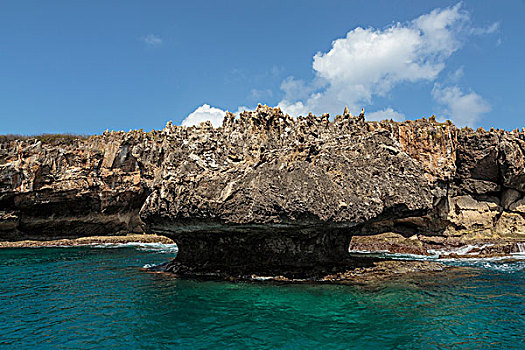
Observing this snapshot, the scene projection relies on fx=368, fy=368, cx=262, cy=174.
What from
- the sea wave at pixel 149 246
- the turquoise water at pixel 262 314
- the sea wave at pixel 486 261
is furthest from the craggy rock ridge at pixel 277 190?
the sea wave at pixel 149 246

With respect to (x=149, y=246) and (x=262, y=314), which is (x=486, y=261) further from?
(x=149, y=246)

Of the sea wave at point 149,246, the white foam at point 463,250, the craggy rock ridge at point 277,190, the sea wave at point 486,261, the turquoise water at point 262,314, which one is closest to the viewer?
the turquoise water at point 262,314

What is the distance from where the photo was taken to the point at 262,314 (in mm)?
10680

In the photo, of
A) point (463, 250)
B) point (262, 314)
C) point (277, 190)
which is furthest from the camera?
point (463, 250)

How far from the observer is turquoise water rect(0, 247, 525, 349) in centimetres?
870

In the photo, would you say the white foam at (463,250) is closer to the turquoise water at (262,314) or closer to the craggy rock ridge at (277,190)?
the craggy rock ridge at (277,190)

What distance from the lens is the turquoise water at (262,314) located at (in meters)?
8.70

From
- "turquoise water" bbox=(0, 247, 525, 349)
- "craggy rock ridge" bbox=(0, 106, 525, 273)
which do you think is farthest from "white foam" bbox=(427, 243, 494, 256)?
"turquoise water" bbox=(0, 247, 525, 349)

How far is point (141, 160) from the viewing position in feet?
151

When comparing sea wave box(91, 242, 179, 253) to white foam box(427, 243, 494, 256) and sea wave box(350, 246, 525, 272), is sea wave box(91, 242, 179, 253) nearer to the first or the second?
sea wave box(350, 246, 525, 272)

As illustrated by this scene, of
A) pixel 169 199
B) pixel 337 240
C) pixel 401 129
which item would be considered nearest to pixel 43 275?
pixel 169 199

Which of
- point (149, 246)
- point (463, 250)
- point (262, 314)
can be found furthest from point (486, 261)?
point (149, 246)

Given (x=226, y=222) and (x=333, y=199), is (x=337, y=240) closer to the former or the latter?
(x=333, y=199)

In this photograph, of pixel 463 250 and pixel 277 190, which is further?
pixel 463 250
